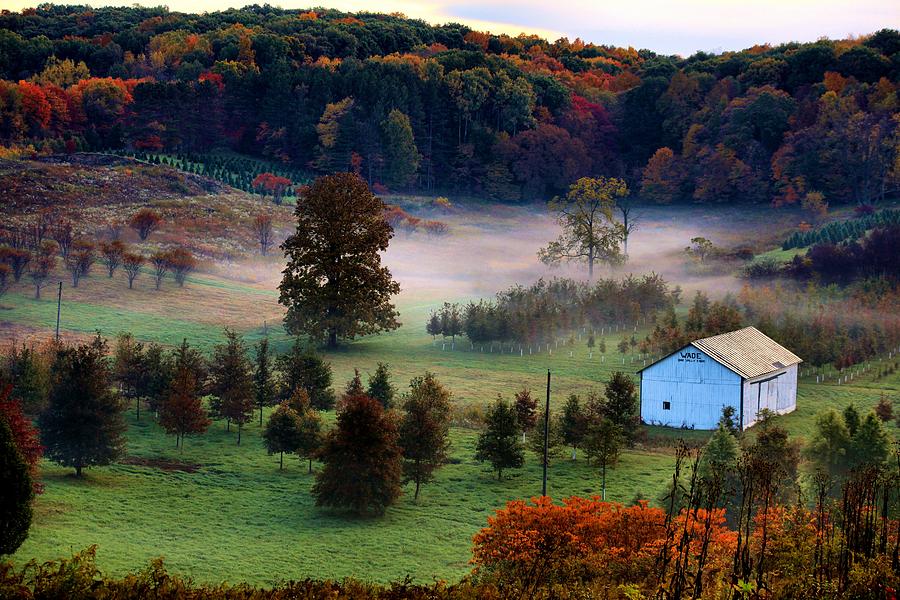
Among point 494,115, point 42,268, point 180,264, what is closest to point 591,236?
A: point 180,264

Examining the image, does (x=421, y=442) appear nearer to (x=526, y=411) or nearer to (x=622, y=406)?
(x=526, y=411)

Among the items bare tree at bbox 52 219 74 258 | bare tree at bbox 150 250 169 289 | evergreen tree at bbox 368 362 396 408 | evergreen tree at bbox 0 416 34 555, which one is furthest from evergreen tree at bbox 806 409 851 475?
bare tree at bbox 52 219 74 258

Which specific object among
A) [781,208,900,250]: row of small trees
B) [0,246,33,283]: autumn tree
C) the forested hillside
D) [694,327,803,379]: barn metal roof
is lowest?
[694,327,803,379]: barn metal roof

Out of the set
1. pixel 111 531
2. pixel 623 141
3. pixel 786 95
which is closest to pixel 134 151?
pixel 623 141

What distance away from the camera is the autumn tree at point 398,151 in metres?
121

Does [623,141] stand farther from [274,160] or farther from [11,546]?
[11,546]

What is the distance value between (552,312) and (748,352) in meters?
18.3

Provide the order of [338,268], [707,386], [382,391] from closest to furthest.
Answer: [707,386]
[382,391]
[338,268]

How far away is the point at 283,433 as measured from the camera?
1826 inches

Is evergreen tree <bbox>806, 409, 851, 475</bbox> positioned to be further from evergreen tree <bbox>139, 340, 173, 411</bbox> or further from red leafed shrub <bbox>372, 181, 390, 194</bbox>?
red leafed shrub <bbox>372, 181, 390, 194</bbox>

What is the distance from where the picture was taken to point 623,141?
445ft

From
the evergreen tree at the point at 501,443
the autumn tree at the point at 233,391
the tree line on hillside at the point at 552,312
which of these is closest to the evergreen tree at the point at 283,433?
the autumn tree at the point at 233,391

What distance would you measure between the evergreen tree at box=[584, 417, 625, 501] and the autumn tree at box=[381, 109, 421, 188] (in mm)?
77683

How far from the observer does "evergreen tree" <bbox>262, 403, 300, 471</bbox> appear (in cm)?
4625
